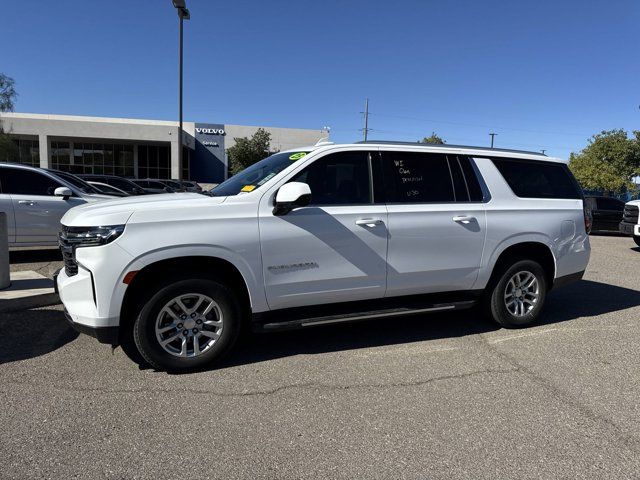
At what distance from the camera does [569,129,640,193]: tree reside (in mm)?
33375

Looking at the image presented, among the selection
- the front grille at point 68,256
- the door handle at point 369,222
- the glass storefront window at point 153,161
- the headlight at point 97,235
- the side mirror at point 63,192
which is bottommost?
the front grille at point 68,256

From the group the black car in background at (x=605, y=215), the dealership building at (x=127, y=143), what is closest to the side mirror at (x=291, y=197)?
the black car in background at (x=605, y=215)

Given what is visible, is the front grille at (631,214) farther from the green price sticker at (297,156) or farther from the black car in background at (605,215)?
the green price sticker at (297,156)

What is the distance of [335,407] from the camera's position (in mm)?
3332

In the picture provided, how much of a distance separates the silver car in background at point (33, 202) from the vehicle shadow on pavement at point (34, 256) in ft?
1.66

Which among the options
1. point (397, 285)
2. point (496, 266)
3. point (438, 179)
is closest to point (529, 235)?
point (496, 266)

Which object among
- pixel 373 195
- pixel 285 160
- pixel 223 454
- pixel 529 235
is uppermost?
pixel 285 160

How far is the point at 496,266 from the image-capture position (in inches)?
198

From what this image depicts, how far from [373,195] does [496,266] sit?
1.74 m

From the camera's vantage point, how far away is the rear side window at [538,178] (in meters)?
5.12

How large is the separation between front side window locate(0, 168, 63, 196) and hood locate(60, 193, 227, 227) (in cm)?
488

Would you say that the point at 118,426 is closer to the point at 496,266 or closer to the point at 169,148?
the point at 496,266

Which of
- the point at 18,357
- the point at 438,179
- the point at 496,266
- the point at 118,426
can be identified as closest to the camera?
the point at 118,426

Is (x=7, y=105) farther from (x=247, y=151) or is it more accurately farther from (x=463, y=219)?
(x=463, y=219)
